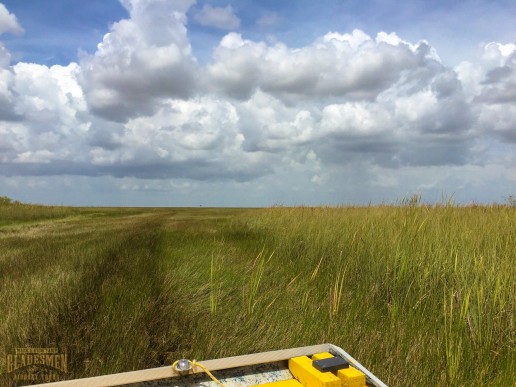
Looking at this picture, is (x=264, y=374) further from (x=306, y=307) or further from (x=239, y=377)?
(x=306, y=307)

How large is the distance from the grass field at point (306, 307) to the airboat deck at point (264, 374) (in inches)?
38.2

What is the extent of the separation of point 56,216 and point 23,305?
88.6 ft

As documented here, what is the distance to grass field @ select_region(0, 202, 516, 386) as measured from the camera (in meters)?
3.32

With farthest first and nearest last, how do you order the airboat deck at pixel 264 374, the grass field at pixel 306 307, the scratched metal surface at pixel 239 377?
1. the grass field at pixel 306 307
2. the scratched metal surface at pixel 239 377
3. the airboat deck at pixel 264 374

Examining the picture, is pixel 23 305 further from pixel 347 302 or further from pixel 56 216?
pixel 56 216

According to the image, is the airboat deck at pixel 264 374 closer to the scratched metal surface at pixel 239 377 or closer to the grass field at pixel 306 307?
the scratched metal surface at pixel 239 377

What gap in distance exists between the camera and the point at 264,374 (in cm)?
249

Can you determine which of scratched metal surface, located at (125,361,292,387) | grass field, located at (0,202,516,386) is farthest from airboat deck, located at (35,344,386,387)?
grass field, located at (0,202,516,386)

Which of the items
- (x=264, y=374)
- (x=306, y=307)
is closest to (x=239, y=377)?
(x=264, y=374)

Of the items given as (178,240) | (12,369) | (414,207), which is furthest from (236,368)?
(178,240)

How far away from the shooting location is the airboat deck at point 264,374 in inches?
85.0

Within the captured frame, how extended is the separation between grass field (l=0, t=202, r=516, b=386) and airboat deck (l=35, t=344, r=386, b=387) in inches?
38.2

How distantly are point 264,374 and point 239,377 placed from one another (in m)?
0.18

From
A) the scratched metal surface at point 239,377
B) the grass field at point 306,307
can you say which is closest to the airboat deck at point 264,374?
the scratched metal surface at point 239,377
